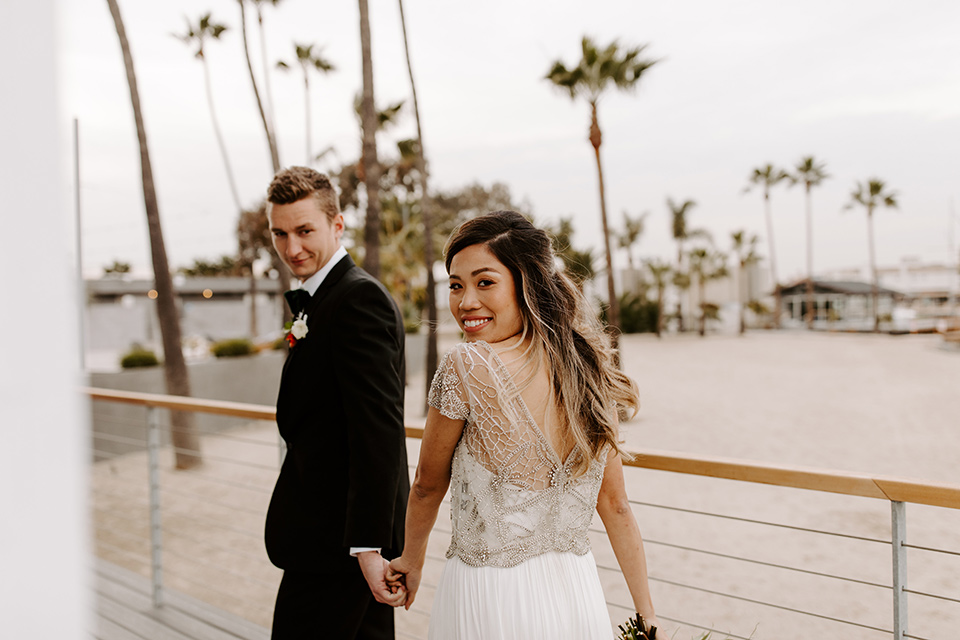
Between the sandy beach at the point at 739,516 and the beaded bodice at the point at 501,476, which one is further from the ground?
the beaded bodice at the point at 501,476

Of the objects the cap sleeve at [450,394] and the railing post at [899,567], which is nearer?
the cap sleeve at [450,394]

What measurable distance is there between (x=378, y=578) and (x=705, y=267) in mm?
38688

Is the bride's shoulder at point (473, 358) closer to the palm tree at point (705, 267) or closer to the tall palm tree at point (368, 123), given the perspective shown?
the tall palm tree at point (368, 123)

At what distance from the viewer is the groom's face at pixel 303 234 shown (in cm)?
180

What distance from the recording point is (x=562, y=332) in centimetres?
143

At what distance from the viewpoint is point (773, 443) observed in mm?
14070

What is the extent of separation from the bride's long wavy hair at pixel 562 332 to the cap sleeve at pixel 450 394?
0.17 m

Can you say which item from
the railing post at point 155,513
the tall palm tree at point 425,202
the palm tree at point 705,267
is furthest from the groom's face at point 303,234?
the palm tree at point 705,267

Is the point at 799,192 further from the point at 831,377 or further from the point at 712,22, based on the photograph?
the point at 831,377

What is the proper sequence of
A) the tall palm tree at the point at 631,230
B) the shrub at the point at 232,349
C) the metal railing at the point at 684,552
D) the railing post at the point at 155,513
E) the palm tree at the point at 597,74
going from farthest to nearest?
1. the tall palm tree at the point at 631,230
2. the palm tree at the point at 597,74
3. the shrub at the point at 232,349
4. the metal railing at the point at 684,552
5. the railing post at the point at 155,513

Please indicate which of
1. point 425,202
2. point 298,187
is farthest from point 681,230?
point 298,187

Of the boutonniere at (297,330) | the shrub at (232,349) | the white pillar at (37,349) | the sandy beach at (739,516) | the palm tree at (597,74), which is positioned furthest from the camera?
the palm tree at (597,74)

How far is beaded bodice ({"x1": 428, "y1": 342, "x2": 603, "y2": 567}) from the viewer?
134cm

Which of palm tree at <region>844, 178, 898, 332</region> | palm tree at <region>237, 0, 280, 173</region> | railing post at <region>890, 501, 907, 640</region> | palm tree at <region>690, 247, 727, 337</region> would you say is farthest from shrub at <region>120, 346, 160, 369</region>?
palm tree at <region>844, 178, 898, 332</region>
